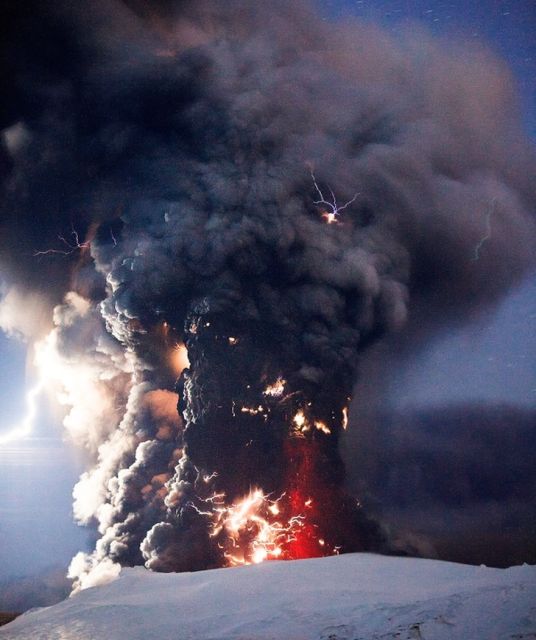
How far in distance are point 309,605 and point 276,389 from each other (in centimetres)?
2175

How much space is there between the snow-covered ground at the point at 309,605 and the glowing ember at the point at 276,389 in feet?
42.9

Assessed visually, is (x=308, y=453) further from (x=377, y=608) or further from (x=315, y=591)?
(x=377, y=608)

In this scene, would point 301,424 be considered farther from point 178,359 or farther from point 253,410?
point 178,359

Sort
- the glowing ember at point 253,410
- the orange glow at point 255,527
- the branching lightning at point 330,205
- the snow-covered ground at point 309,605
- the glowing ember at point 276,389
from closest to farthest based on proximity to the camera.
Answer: the snow-covered ground at point 309,605, the orange glow at point 255,527, the glowing ember at point 253,410, the glowing ember at point 276,389, the branching lightning at point 330,205

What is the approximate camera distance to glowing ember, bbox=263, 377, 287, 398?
126ft

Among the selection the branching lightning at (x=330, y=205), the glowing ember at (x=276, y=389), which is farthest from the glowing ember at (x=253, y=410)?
the branching lightning at (x=330, y=205)

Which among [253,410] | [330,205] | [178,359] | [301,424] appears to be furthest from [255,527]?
[330,205]

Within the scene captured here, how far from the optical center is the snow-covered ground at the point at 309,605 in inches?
523

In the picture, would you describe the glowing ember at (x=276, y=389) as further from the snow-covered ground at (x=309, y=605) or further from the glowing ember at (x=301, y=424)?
the snow-covered ground at (x=309, y=605)

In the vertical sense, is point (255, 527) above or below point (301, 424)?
below

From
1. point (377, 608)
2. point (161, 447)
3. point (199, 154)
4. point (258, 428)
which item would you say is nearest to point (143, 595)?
point (377, 608)

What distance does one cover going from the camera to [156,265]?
3950 centimetres

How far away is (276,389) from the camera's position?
3859 centimetres

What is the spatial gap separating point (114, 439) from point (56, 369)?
36.8 ft
